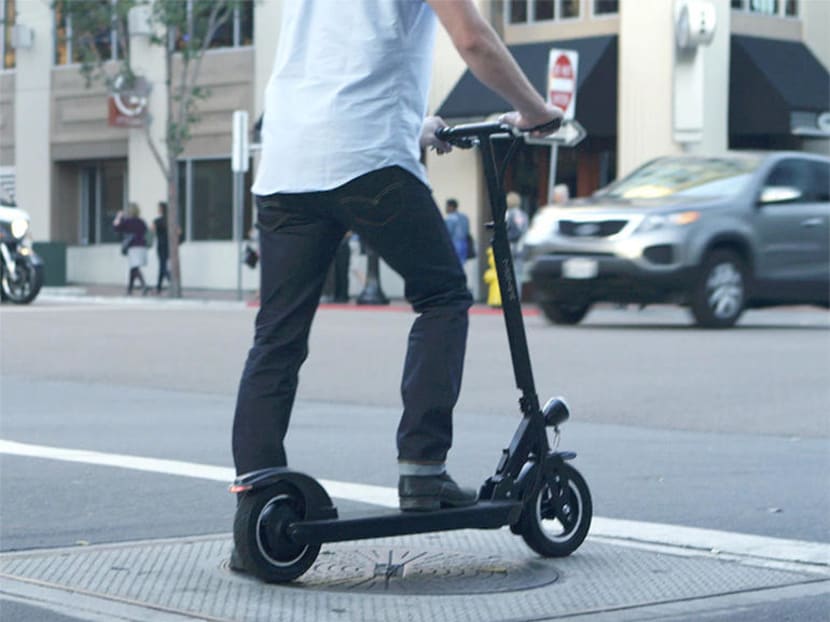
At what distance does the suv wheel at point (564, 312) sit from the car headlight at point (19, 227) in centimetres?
877

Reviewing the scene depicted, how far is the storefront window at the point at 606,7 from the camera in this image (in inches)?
1217

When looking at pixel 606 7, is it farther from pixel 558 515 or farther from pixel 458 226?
pixel 558 515

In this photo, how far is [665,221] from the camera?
17547 millimetres

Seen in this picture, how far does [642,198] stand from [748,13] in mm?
13632

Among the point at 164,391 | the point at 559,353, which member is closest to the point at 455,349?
the point at 164,391

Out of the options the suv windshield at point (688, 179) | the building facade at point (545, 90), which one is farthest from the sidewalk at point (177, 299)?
the suv windshield at point (688, 179)

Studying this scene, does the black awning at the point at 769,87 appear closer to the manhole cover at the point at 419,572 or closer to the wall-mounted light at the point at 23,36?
the wall-mounted light at the point at 23,36

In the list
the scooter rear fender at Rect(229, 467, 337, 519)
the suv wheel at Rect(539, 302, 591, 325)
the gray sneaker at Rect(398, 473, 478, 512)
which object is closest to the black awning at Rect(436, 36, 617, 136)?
the suv wheel at Rect(539, 302, 591, 325)

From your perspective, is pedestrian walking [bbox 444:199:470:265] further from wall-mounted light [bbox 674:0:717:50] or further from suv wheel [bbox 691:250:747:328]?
suv wheel [bbox 691:250:747:328]

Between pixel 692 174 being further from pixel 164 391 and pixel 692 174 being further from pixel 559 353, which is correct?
pixel 164 391

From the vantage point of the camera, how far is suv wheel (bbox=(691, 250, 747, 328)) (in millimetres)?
17578

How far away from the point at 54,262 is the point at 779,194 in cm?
1995

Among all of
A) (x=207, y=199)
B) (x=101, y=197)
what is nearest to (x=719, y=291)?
(x=207, y=199)

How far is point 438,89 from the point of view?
108 feet
